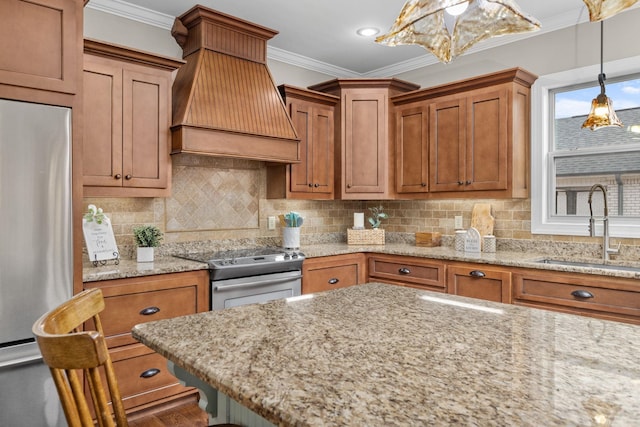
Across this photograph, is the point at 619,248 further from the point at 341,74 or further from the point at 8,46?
the point at 8,46

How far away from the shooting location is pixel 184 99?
308cm

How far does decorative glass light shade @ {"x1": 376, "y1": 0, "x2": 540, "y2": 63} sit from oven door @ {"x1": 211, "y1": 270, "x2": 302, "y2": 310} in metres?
1.92

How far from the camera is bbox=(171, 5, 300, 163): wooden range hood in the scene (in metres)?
3.06

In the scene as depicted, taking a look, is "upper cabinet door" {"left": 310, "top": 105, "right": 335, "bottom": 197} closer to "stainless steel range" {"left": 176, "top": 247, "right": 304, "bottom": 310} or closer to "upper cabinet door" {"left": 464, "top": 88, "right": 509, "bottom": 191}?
"stainless steel range" {"left": 176, "top": 247, "right": 304, "bottom": 310}

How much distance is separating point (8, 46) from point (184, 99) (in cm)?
116

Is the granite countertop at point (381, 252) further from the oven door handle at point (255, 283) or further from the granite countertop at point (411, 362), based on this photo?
the granite countertop at point (411, 362)

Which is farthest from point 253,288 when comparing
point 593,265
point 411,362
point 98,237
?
point 593,265

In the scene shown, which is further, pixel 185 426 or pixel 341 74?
pixel 341 74

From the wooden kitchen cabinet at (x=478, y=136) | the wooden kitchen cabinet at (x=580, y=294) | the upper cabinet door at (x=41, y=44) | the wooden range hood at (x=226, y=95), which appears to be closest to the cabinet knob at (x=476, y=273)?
the wooden kitchen cabinet at (x=580, y=294)

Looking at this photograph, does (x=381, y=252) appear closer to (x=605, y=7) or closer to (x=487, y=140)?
(x=487, y=140)

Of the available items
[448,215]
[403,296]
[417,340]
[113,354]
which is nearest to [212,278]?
[113,354]

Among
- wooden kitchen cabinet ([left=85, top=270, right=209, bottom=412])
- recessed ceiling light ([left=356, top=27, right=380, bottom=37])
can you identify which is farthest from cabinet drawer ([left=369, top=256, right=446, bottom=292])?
recessed ceiling light ([left=356, top=27, right=380, bottom=37])

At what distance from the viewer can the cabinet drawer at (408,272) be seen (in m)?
3.40

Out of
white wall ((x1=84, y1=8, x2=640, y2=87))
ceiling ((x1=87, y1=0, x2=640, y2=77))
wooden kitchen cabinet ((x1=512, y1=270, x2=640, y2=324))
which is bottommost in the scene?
wooden kitchen cabinet ((x1=512, y1=270, x2=640, y2=324))
